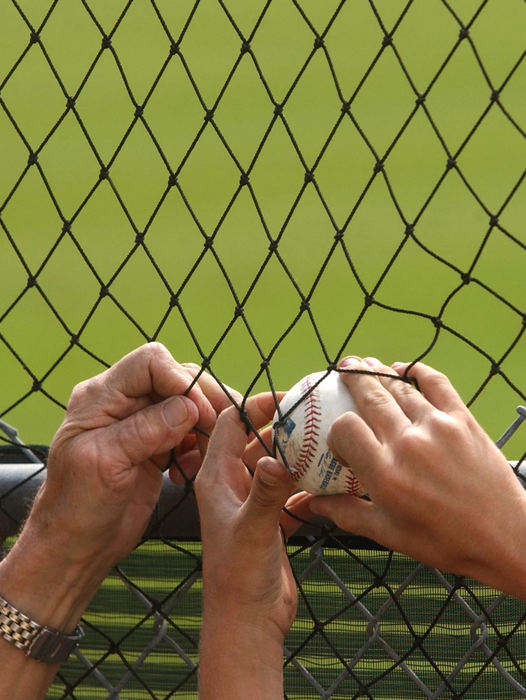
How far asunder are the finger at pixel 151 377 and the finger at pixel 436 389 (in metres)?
0.25

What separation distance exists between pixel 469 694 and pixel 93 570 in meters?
0.44

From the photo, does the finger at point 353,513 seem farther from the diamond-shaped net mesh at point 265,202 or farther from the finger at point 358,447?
the diamond-shaped net mesh at point 265,202

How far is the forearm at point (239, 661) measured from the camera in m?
1.04

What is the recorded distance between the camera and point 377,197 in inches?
165

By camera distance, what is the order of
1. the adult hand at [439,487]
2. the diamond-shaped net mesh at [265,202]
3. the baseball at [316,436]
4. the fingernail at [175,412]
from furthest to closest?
the diamond-shaped net mesh at [265,202]
the fingernail at [175,412]
the baseball at [316,436]
the adult hand at [439,487]

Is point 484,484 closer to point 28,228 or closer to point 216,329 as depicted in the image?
point 216,329

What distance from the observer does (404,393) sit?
0.96 m

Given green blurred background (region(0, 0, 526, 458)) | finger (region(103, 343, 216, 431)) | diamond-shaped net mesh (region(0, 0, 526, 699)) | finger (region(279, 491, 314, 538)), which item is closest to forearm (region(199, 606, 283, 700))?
finger (region(279, 491, 314, 538))

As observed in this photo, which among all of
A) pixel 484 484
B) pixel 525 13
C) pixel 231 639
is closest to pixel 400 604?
pixel 231 639

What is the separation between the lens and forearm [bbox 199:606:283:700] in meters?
1.04

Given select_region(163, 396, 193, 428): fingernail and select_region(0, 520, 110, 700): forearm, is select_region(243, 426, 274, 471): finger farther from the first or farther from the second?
select_region(0, 520, 110, 700): forearm

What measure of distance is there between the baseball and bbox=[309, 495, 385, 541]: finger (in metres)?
0.01

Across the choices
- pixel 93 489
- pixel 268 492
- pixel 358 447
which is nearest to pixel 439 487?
pixel 358 447

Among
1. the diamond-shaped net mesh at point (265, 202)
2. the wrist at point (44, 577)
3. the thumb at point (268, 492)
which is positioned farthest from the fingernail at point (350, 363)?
the diamond-shaped net mesh at point (265, 202)
